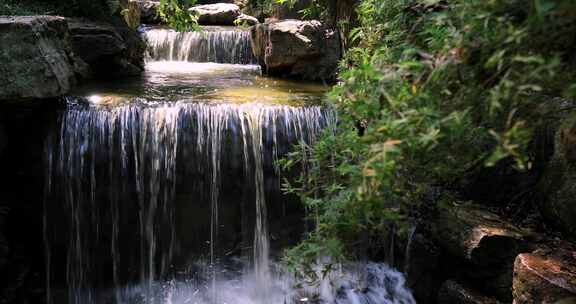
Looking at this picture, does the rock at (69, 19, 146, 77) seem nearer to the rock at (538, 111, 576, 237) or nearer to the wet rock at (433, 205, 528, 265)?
the wet rock at (433, 205, 528, 265)

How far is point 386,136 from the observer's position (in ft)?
6.06

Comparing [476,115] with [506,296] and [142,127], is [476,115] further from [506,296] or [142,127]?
[142,127]

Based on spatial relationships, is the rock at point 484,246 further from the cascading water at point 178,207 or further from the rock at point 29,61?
the rock at point 29,61

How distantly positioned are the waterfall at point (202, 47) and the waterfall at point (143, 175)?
5.00 meters

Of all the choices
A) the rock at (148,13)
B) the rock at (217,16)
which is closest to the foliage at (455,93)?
the rock at (217,16)

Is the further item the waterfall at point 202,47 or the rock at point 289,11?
the waterfall at point 202,47

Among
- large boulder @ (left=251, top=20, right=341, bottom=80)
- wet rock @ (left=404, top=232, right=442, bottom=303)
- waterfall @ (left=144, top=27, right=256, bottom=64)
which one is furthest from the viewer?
waterfall @ (left=144, top=27, right=256, bottom=64)

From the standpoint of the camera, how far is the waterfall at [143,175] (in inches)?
221

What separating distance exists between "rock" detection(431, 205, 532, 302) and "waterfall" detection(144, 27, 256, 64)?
7119 millimetres

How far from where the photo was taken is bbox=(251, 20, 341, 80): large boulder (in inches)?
347

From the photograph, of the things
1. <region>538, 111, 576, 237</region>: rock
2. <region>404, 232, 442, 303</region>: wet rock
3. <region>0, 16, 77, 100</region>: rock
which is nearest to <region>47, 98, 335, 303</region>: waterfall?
<region>0, 16, 77, 100</region>: rock

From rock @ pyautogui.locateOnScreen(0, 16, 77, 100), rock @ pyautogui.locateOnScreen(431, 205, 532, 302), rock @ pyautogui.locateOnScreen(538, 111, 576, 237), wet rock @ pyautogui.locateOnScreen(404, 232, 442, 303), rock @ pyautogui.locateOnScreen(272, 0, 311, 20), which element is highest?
rock @ pyautogui.locateOnScreen(272, 0, 311, 20)

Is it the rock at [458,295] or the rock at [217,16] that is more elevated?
the rock at [217,16]

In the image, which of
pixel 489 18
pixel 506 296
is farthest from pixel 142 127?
pixel 489 18
